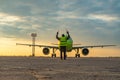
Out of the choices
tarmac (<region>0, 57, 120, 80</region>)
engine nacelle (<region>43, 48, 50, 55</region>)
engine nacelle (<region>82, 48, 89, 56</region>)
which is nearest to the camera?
tarmac (<region>0, 57, 120, 80</region>)

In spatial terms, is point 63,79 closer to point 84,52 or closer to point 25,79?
point 25,79

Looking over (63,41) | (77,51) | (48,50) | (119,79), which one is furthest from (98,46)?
(119,79)

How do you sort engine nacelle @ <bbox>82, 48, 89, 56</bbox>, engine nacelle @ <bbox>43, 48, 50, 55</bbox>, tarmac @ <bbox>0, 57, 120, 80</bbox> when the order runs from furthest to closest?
engine nacelle @ <bbox>82, 48, 89, 56</bbox>
engine nacelle @ <bbox>43, 48, 50, 55</bbox>
tarmac @ <bbox>0, 57, 120, 80</bbox>

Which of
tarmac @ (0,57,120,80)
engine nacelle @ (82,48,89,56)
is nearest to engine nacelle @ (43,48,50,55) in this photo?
engine nacelle @ (82,48,89,56)

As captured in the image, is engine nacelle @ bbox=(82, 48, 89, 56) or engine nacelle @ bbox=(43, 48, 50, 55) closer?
engine nacelle @ bbox=(43, 48, 50, 55)

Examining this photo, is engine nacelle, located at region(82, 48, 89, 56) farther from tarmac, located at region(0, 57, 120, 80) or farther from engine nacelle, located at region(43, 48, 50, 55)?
tarmac, located at region(0, 57, 120, 80)

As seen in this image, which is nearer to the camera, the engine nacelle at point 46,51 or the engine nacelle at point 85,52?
the engine nacelle at point 46,51

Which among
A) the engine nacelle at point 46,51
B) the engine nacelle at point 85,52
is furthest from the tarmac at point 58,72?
the engine nacelle at point 85,52

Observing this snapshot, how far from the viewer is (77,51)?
72375 millimetres

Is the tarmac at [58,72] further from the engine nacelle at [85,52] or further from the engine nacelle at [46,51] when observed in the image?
the engine nacelle at [85,52]

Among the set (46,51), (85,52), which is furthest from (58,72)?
(85,52)

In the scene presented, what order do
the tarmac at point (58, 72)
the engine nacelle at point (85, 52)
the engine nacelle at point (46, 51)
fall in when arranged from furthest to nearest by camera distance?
the engine nacelle at point (85, 52), the engine nacelle at point (46, 51), the tarmac at point (58, 72)

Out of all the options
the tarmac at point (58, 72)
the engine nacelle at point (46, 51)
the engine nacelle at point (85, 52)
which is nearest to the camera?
the tarmac at point (58, 72)

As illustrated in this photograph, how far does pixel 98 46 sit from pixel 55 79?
59.3 m
